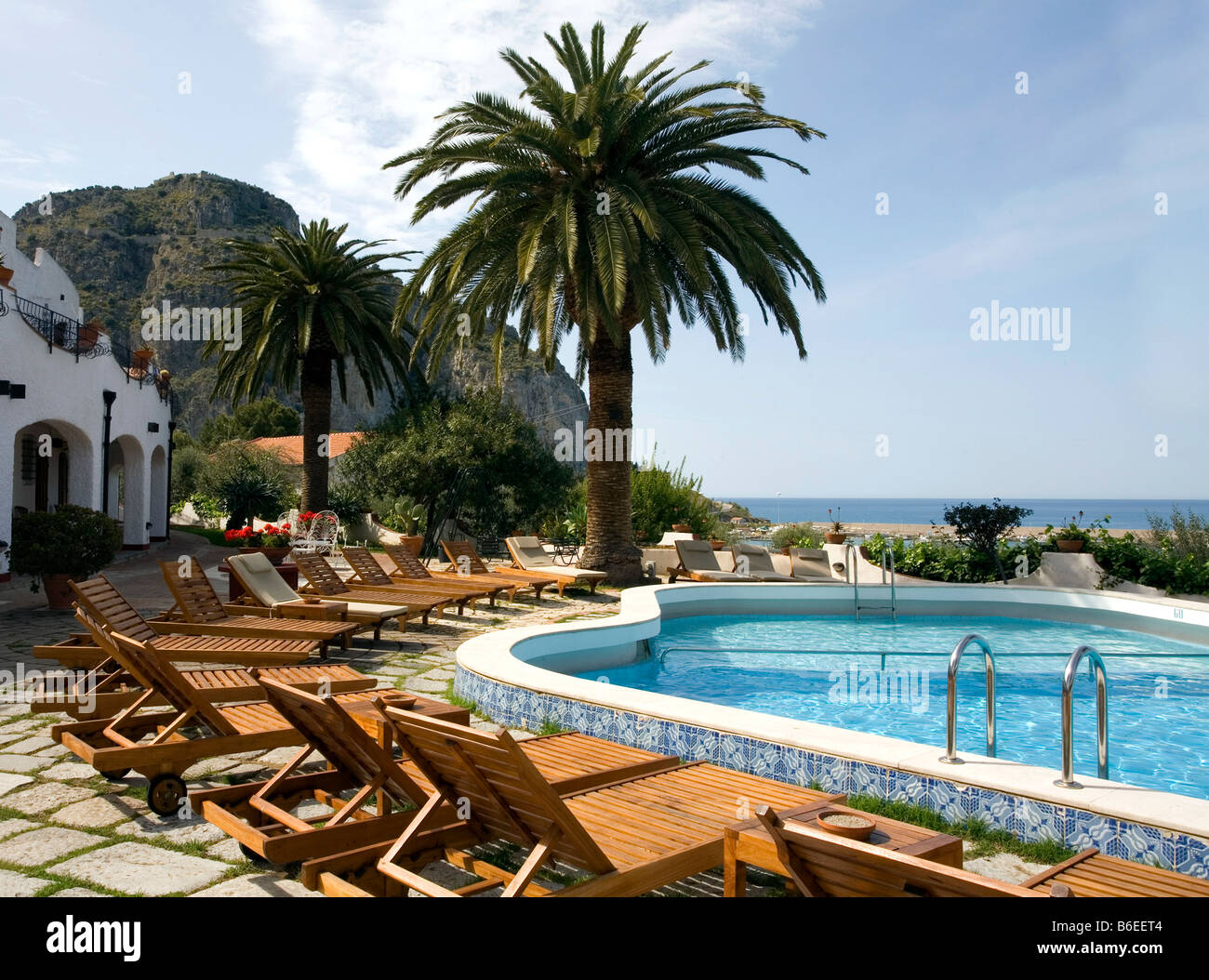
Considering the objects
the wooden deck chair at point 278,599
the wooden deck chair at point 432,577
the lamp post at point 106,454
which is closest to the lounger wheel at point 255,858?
the wooden deck chair at point 278,599

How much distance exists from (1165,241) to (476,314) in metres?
12.1

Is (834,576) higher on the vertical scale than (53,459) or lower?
lower

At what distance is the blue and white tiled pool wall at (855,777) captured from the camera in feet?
11.5

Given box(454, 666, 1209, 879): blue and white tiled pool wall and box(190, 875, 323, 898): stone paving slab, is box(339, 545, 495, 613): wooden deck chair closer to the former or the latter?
box(454, 666, 1209, 879): blue and white tiled pool wall

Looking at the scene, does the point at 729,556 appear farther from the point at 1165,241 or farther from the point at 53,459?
the point at 53,459

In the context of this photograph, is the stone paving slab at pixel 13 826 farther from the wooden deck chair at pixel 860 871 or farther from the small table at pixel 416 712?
the wooden deck chair at pixel 860 871

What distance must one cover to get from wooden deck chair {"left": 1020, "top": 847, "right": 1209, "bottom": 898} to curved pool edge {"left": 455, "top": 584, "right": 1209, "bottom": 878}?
0.86 metres

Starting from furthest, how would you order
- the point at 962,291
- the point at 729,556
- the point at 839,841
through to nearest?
the point at 962,291
the point at 729,556
the point at 839,841

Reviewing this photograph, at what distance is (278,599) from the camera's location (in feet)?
30.6

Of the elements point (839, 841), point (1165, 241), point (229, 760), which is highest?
point (1165, 241)

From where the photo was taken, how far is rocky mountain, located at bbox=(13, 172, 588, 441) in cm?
6725

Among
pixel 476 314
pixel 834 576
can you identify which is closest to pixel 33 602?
pixel 476 314

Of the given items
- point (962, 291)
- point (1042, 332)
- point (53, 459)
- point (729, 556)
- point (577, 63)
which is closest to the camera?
point (1042, 332)
